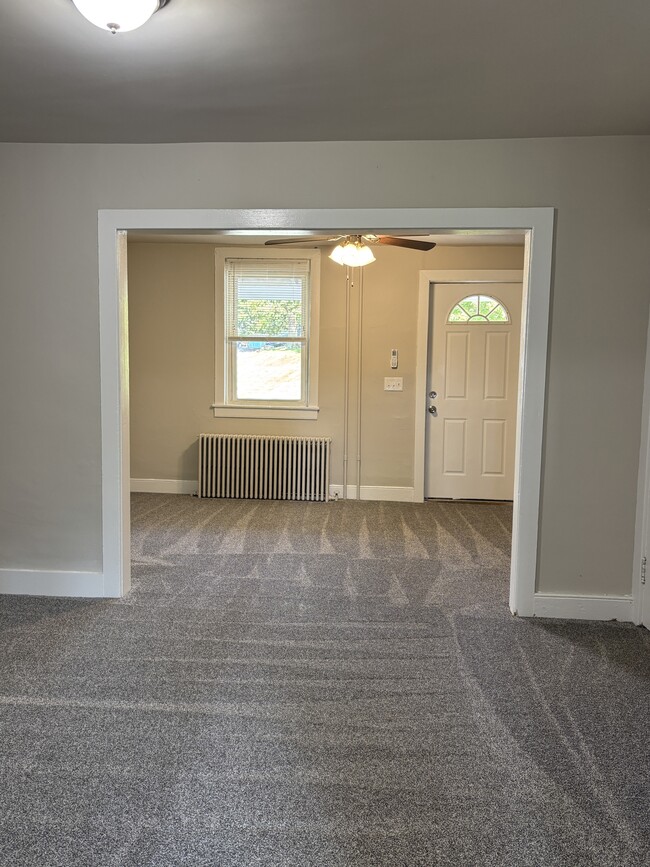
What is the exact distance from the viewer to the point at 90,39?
80.0 inches

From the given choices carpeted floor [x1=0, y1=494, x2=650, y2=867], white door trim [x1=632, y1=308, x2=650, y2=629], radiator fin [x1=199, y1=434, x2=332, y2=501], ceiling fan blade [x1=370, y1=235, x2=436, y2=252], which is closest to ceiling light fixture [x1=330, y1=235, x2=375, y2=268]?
ceiling fan blade [x1=370, y1=235, x2=436, y2=252]

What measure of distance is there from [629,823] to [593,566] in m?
1.59

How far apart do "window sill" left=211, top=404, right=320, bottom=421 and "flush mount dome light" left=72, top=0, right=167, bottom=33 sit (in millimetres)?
4166

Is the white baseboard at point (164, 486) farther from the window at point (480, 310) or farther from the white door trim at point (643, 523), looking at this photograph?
the white door trim at point (643, 523)

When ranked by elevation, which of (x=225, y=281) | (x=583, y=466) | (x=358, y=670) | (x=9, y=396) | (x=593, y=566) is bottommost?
(x=358, y=670)

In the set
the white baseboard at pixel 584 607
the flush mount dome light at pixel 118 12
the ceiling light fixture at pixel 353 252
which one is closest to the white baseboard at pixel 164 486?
the ceiling light fixture at pixel 353 252

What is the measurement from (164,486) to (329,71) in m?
4.55

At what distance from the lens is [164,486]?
6031mm

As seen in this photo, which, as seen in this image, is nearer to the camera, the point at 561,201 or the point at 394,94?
the point at 394,94

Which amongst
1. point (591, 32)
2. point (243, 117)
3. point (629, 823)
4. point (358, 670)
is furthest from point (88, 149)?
point (629, 823)

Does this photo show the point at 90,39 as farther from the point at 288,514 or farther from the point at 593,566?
the point at 288,514

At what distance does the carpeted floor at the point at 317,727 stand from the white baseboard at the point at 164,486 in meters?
2.32

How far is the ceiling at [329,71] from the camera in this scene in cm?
187

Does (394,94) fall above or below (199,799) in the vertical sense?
above
